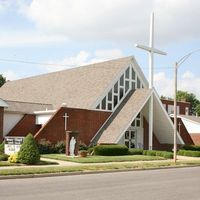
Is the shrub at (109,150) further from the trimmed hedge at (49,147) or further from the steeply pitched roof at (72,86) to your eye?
the steeply pitched roof at (72,86)

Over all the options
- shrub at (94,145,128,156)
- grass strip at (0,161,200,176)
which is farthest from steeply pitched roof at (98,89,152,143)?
grass strip at (0,161,200,176)

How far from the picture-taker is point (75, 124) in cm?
3812

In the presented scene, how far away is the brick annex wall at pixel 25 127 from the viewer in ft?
127

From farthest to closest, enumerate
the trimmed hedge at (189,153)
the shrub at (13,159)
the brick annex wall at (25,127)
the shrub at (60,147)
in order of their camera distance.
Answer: the brick annex wall at (25,127), the trimmed hedge at (189,153), the shrub at (60,147), the shrub at (13,159)

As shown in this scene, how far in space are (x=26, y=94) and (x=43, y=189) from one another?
3769 centimetres

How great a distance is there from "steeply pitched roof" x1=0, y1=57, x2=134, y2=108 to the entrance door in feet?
17.3

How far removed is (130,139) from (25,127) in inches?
408

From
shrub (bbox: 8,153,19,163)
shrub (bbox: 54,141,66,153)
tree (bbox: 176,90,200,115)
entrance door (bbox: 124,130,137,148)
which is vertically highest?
tree (bbox: 176,90,200,115)

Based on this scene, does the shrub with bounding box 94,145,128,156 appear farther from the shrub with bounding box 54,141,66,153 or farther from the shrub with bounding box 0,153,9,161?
the shrub with bounding box 0,153,9,161

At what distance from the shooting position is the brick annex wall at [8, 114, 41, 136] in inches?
1523

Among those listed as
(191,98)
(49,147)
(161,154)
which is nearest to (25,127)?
(49,147)

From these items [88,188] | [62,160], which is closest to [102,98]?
[62,160]

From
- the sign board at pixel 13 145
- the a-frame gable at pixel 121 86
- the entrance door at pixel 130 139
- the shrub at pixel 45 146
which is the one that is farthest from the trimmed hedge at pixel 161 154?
the sign board at pixel 13 145

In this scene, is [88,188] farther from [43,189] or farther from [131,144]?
[131,144]
